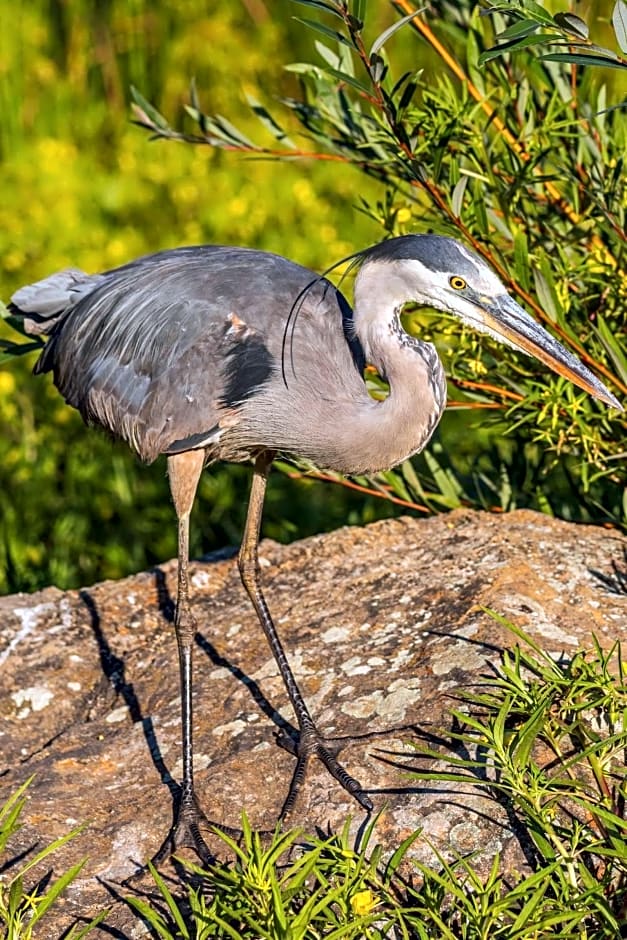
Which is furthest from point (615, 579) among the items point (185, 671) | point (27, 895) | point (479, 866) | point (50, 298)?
point (50, 298)

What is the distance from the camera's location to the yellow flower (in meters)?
2.49

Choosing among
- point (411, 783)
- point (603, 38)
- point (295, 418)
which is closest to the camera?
point (411, 783)

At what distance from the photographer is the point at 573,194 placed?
3.89 m

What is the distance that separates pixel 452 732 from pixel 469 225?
151cm

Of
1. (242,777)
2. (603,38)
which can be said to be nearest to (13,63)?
(603,38)

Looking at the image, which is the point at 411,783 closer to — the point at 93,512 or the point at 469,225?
the point at 469,225

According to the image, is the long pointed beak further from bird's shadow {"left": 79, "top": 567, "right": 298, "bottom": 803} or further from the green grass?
bird's shadow {"left": 79, "top": 567, "right": 298, "bottom": 803}

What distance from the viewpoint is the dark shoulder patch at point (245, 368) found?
342 cm

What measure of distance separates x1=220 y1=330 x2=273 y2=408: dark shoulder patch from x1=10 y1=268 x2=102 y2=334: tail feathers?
0.81 m

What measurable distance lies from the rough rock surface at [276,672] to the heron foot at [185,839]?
0.17 feet

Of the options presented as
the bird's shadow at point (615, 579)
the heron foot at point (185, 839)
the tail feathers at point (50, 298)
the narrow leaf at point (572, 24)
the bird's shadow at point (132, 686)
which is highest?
the narrow leaf at point (572, 24)

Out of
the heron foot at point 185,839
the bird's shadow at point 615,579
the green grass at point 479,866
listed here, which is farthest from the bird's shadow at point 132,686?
the bird's shadow at point 615,579

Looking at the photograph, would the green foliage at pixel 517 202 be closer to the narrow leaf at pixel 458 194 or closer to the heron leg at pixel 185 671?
the narrow leaf at pixel 458 194

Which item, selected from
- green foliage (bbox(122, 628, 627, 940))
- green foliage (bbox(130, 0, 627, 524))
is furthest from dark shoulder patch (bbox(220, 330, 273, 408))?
green foliage (bbox(122, 628, 627, 940))
